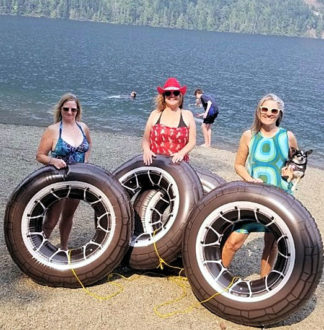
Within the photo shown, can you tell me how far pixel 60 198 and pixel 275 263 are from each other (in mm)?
2475

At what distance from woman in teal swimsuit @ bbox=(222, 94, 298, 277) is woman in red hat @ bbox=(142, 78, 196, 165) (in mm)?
793

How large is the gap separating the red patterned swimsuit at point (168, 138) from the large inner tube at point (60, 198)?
2.59 feet

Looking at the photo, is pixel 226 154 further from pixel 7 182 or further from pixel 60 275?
pixel 60 275

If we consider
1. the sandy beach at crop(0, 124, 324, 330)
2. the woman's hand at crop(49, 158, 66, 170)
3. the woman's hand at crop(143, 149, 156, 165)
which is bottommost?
the sandy beach at crop(0, 124, 324, 330)

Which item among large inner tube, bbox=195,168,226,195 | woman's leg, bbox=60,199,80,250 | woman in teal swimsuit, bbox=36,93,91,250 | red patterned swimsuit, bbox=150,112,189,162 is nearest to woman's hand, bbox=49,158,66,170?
woman in teal swimsuit, bbox=36,93,91,250

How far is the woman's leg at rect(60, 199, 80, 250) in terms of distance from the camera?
572cm

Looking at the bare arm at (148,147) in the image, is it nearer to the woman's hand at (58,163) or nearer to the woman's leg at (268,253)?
the woman's hand at (58,163)

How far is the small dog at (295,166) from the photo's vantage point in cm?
498

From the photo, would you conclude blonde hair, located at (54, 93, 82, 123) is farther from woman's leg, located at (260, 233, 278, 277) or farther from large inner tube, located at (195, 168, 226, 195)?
woman's leg, located at (260, 233, 278, 277)

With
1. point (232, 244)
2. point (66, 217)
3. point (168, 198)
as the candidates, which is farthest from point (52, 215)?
point (232, 244)

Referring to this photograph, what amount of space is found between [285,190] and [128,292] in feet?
6.86

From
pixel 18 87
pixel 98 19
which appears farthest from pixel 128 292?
pixel 98 19

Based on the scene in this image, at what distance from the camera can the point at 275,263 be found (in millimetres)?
5012

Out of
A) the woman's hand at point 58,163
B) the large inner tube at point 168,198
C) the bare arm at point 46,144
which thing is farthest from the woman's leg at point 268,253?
the bare arm at point 46,144
